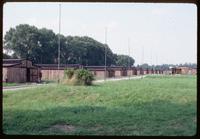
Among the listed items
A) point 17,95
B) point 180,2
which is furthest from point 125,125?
point 17,95

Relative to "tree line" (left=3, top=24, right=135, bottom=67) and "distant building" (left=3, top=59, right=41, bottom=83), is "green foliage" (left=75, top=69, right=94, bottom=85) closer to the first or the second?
"distant building" (left=3, top=59, right=41, bottom=83)

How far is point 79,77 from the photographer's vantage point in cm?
1677

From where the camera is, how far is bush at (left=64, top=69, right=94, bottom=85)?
16734mm

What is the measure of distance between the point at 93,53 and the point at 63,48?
7.38 metres

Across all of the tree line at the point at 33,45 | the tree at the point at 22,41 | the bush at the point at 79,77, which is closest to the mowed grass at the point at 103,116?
the bush at the point at 79,77

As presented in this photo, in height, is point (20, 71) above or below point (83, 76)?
above

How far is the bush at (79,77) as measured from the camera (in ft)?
54.9

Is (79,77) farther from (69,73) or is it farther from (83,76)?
(69,73)

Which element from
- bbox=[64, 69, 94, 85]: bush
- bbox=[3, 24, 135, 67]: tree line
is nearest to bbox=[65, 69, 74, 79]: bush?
bbox=[64, 69, 94, 85]: bush

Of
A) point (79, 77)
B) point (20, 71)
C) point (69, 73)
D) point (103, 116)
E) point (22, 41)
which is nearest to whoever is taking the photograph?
point (103, 116)

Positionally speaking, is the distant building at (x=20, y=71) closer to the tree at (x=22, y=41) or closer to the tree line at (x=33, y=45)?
the tree line at (x=33, y=45)

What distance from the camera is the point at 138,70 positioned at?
51375mm

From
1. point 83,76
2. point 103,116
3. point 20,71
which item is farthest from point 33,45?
point 103,116

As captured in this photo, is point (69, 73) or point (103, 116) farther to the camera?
point (69, 73)
